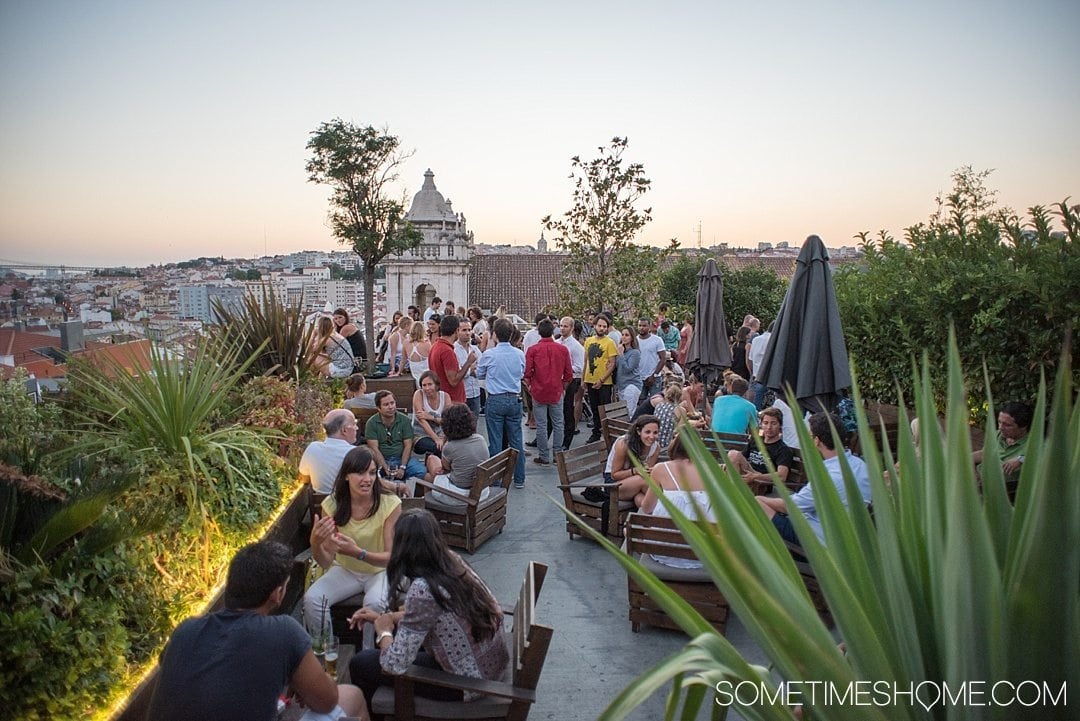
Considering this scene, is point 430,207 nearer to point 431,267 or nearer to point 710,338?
point 431,267

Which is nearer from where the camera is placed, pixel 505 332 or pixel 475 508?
pixel 475 508

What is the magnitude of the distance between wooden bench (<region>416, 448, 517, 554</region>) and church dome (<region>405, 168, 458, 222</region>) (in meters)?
33.4

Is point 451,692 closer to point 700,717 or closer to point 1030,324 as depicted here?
point 700,717

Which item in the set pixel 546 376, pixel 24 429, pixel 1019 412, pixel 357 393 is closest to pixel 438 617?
pixel 24 429

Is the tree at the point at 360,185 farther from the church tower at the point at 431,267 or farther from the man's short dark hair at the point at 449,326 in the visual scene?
the church tower at the point at 431,267

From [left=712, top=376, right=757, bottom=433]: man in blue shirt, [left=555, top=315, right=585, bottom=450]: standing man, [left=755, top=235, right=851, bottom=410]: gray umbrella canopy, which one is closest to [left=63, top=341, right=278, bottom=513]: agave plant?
[left=712, top=376, right=757, bottom=433]: man in blue shirt

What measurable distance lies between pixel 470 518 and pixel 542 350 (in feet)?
9.09

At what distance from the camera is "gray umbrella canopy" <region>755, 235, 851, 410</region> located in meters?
6.00

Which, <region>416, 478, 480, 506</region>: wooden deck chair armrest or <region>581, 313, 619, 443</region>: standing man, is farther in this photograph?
<region>581, 313, 619, 443</region>: standing man

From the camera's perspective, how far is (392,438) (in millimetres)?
6742

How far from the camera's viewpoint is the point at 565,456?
21.1 feet

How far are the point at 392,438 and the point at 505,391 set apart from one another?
151 centimetres

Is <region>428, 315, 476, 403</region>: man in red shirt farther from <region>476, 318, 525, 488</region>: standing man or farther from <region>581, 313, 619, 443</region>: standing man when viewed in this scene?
<region>581, 313, 619, 443</region>: standing man

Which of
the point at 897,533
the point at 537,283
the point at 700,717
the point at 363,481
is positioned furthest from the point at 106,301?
the point at 537,283
